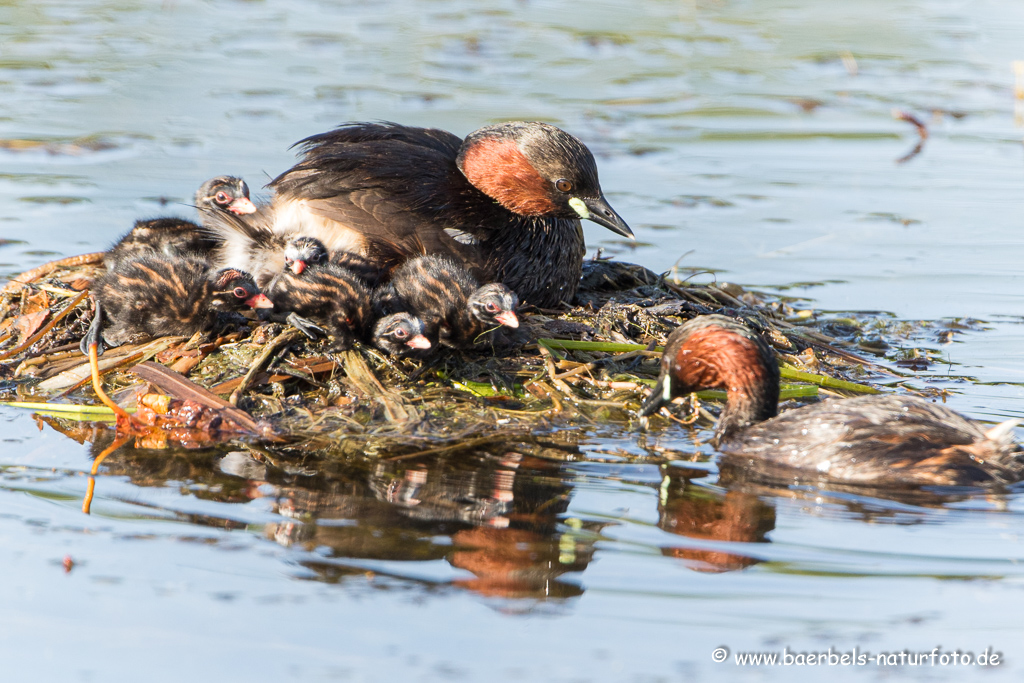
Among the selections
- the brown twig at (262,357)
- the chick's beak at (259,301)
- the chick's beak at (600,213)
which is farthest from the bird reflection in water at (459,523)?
the chick's beak at (600,213)

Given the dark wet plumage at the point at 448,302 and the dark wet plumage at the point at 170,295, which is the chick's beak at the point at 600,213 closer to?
the dark wet plumage at the point at 448,302

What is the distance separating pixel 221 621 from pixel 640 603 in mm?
1234

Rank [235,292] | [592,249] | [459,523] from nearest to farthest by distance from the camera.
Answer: [459,523] → [235,292] → [592,249]

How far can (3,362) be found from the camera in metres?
5.81

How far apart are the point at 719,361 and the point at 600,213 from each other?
134 cm

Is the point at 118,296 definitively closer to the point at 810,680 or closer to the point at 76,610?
the point at 76,610

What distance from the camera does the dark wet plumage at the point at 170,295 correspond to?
17.9 feet

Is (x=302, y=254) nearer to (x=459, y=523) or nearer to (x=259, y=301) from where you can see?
(x=259, y=301)

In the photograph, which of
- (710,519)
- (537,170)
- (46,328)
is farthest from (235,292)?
(710,519)

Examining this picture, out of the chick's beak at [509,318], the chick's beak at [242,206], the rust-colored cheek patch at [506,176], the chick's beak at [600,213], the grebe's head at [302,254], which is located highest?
the rust-colored cheek patch at [506,176]

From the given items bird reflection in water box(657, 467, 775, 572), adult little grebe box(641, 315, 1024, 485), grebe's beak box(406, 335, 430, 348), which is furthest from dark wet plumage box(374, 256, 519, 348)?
bird reflection in water box(657, 467, 775, 572)

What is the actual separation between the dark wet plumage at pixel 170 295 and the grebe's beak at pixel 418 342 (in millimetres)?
695

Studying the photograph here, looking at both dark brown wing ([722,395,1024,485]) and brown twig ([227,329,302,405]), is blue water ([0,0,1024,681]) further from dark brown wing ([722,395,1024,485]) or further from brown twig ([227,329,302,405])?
brown twig ([227,329,302,405])

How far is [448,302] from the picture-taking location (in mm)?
5410
